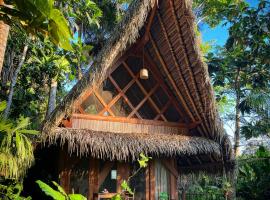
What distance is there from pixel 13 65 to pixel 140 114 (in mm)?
4037

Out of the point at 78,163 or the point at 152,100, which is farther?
the point at 152,100

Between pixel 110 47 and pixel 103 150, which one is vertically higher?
pixel 110 47

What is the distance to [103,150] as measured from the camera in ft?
16.1

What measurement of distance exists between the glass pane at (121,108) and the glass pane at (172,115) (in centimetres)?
88

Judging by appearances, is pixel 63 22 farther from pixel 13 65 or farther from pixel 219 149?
pixel 13 65

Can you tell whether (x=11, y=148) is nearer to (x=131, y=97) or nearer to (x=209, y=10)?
(x=131, y=97)

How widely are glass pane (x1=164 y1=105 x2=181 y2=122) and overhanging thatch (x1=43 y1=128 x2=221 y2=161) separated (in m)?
0.64

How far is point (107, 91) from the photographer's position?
5.75 metres

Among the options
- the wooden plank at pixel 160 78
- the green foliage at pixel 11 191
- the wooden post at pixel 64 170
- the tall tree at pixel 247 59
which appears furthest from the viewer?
the tall tree at pixel 247 59

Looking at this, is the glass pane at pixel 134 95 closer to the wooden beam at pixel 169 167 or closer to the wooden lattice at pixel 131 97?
the wooden lattice at pixel 131 97

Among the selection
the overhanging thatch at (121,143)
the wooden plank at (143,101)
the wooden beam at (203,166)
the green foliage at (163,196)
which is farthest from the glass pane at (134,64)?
the wooden beam at (203,166)

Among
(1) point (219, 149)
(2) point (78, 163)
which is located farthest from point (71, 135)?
(1) point (219, 149)

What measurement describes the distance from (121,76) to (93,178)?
77.2 inches

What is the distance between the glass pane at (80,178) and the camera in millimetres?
5352
